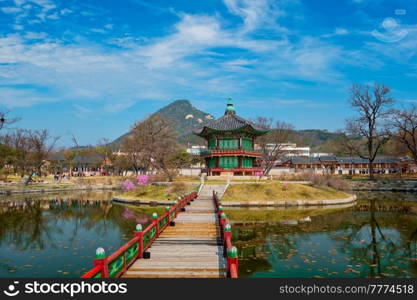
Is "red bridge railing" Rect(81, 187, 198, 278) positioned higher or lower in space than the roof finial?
lower

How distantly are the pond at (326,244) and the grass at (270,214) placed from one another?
0.26 feet

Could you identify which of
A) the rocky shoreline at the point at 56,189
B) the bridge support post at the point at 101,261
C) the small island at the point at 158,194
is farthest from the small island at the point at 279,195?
the rocky shoreline at the point at 56,189

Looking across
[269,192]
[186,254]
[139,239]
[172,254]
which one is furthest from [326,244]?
[269,192]

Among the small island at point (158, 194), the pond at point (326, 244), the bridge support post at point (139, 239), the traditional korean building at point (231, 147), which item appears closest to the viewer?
the bridge support post at point (139, 239)

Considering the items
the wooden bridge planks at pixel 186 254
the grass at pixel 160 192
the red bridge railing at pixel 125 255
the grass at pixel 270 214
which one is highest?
the red bridge railing at pixel 125 255

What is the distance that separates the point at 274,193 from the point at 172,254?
2633cm

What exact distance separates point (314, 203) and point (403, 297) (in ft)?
96.1

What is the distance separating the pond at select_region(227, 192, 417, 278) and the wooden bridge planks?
1.68 metres

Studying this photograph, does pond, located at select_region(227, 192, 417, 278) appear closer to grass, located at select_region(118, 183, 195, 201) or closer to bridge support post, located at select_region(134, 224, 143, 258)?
bridge support post, located at select_region(134, 224, 143, 258)

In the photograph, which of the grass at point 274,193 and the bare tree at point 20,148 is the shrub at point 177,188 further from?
the bare tree at point 20,148

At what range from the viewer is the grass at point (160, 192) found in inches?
1511

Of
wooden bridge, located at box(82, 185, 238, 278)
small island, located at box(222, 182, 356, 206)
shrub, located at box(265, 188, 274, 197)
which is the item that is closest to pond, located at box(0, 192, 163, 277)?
wooden bridge, located at box(82, 185, 238, 278)

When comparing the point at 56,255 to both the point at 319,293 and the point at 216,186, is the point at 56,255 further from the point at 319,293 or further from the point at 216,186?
the point at 216,186

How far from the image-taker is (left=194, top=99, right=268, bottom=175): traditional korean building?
4875 centimetres
